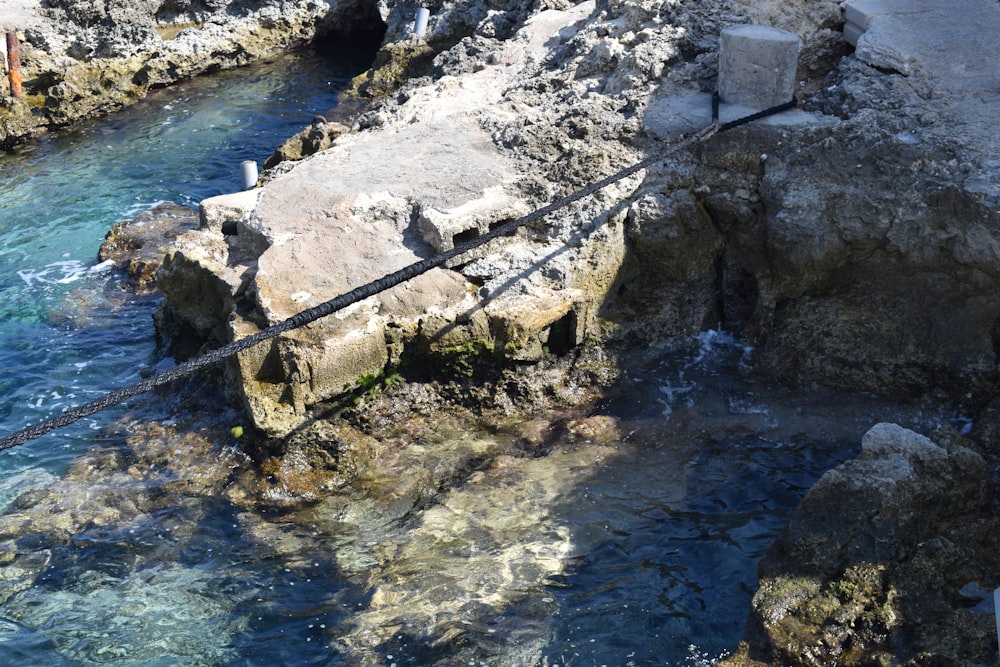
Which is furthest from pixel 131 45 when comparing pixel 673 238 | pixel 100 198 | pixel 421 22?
pixel 673 238

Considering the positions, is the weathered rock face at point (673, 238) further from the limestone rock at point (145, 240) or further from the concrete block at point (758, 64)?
the limestone rock at point (145, 240)

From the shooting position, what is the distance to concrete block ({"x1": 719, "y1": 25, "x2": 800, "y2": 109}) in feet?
24.8

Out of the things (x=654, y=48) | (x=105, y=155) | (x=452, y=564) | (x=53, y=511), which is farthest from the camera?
(x=105, y=155)

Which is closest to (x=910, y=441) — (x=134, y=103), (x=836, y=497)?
(x=836, y=497)

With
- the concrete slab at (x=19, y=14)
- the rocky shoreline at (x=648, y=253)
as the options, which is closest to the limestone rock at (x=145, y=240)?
the rocky shoreline at (x=648, y=253)

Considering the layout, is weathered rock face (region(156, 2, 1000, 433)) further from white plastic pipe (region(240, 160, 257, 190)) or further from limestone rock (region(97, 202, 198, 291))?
limestone rock (region(97, 202, 198, 291))

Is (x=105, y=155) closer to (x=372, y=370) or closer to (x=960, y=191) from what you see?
(x=372, y=370)

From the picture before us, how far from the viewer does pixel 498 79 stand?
31.1 feet

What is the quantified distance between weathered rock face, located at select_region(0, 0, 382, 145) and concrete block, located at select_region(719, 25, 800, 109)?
393 inches

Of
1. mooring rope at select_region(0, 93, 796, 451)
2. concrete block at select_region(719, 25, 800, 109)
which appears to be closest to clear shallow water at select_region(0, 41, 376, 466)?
mooring rope at select_region(0, 93, 796, 451)

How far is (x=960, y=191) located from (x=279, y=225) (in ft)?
16.1

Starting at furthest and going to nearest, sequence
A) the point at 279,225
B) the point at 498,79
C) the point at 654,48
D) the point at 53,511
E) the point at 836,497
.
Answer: the point at 498,79 < the point at 654,48 < the point at 279,225 < the point at 53,511 < the point at 836,497

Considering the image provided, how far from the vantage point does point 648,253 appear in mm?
7410

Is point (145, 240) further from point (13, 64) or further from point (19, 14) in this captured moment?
point (19, 14)
